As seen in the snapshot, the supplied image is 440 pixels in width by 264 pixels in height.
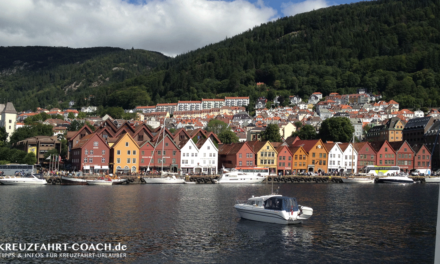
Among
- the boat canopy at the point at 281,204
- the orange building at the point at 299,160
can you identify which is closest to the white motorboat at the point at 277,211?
the boat canopy at the point at 281,204

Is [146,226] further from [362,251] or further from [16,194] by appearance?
[16,194]

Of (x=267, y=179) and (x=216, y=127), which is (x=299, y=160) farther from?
(x=216, y=127)

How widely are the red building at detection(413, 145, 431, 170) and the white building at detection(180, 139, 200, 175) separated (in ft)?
173

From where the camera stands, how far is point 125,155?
8462 centimetres

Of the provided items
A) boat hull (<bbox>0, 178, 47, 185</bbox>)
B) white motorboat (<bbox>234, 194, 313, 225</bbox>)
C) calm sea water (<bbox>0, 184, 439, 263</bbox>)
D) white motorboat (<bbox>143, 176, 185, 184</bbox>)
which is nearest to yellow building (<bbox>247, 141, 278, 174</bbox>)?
white motorboat (<bbox>143, 176, 185, 184</bbox>)

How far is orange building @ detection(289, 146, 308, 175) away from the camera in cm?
9856

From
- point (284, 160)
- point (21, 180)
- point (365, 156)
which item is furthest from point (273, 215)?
point (365, 156)

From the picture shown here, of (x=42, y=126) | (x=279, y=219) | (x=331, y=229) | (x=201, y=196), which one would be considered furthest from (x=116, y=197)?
(x=42, y=126)

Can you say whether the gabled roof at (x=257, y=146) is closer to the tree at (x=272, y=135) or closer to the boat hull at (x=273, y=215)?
the tree at (x=272, y=135)

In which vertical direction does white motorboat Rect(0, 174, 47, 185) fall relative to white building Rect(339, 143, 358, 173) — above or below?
below

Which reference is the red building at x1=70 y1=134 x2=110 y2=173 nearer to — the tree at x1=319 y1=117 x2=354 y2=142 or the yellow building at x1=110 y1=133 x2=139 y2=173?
the yellow building at x1=110 y1=133 x2=139 y2=173

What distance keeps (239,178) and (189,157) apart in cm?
1353

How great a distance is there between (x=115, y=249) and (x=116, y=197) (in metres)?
26.1

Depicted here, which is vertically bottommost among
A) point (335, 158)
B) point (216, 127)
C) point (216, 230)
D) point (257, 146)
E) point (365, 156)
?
point (216, 230)
